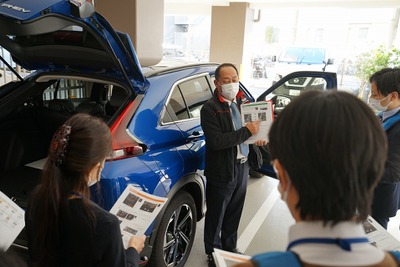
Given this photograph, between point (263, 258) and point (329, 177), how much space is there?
0.71 feet


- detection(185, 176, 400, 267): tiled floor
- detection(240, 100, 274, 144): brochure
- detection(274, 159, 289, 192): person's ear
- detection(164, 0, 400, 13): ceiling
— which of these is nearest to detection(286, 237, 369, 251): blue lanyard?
detection(274, 159, 289, 192): person's ear

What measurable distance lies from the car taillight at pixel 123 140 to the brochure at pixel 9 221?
57 centimetres

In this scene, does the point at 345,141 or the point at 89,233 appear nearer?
the point at 345,141

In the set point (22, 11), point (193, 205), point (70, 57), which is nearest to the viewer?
point (22, 11)

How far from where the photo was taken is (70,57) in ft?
7.05

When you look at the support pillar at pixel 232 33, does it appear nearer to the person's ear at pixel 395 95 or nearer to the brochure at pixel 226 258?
the person's ear at pixel 395 95

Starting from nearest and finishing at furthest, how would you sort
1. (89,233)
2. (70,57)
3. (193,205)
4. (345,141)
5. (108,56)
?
(345,141)
(89,233)
(108,56)
(70,57)
(193,205)

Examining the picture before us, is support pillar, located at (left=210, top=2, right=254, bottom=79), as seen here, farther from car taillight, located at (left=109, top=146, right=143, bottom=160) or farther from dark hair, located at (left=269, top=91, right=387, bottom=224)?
dark hair, located at (left=269, top=91, right=387, bottom=224)

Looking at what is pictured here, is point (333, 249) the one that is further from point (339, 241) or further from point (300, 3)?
point (300, 3)

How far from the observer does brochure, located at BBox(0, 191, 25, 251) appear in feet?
3.88

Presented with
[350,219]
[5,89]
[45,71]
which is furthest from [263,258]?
[5,89]

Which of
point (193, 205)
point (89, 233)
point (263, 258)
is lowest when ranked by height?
point (193, 205)

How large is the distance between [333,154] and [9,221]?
1.23 metres

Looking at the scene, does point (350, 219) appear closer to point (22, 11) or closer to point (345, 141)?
point (345, 141)
